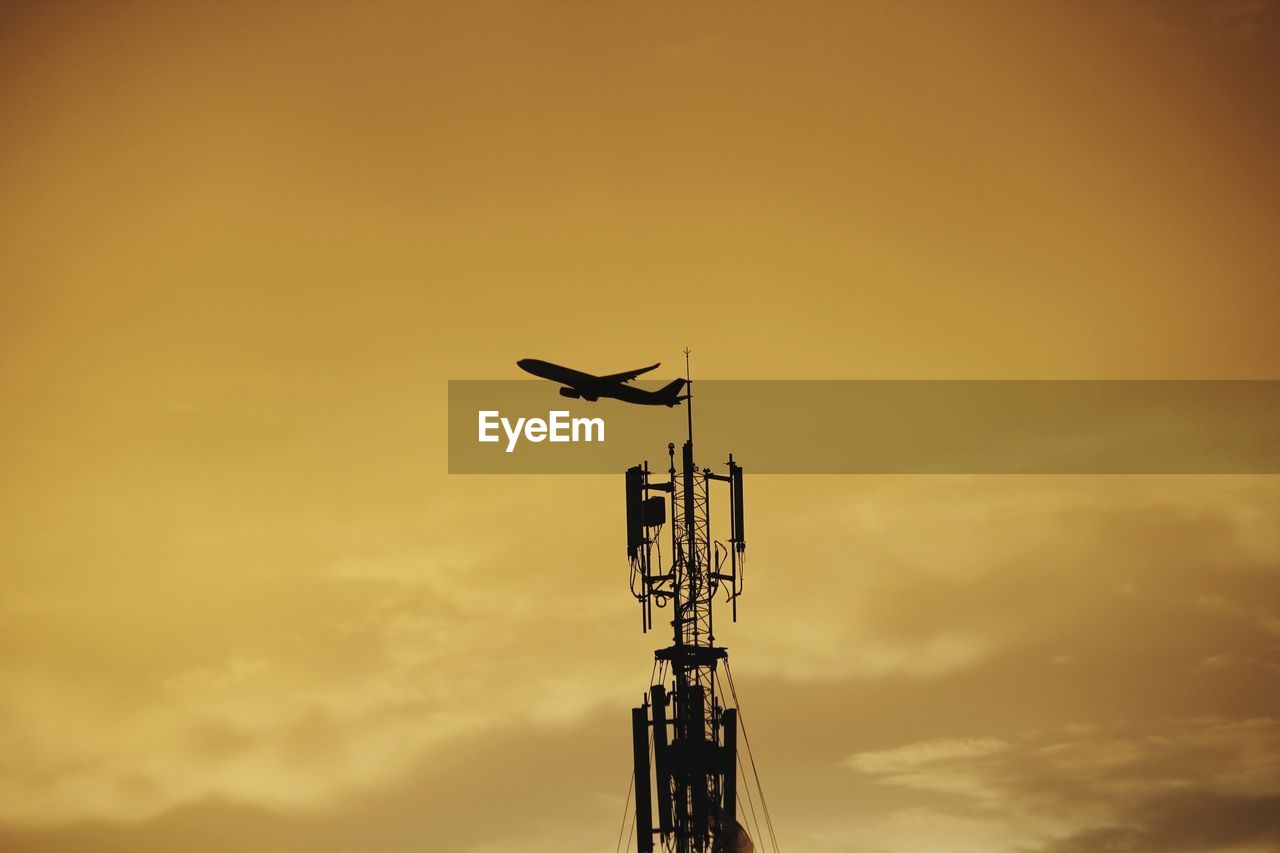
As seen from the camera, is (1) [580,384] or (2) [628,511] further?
(1) [580,384]

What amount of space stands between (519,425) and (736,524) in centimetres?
1298

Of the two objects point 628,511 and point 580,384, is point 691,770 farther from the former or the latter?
point 580,384

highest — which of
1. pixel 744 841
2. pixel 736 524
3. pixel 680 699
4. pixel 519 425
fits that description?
pixel 519 425

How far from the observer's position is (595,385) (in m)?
76.5

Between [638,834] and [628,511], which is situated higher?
[628,511]

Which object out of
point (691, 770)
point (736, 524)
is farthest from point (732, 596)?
point (691, 770)

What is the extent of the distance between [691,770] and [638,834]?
2817 mm

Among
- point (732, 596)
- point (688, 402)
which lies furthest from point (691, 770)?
point (688, 402)

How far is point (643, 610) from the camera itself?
203 ft

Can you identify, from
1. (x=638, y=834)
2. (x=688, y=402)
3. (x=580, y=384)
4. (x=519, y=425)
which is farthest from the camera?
(x=580, y=384)

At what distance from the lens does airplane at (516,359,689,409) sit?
73250mm

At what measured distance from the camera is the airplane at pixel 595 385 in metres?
73.2

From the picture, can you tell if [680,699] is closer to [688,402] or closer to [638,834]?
[638,834]

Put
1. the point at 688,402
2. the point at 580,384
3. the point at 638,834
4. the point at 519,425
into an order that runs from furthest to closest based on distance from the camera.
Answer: the point at 580,384 → the point at 519,425 → the point at 688,402 → the point at 638,834
